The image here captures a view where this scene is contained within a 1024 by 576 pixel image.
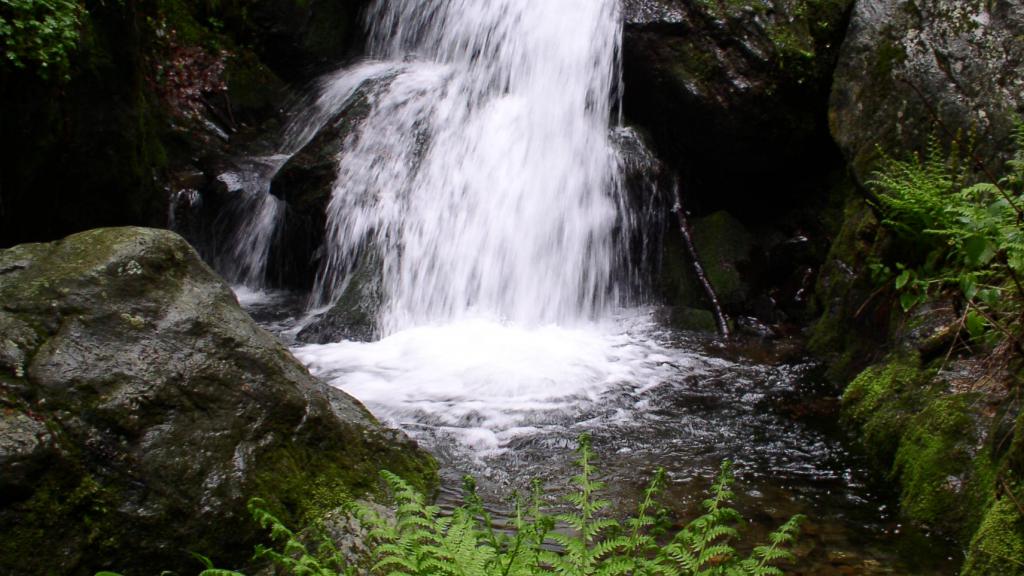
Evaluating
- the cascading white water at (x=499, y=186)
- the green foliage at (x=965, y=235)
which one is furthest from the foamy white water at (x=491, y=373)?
the green foliage at (x=965, y=235)

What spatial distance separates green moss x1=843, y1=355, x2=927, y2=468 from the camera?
15.0 ft

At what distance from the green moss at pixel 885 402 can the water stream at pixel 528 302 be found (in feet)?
0.69

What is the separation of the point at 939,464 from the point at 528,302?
15.6 ft

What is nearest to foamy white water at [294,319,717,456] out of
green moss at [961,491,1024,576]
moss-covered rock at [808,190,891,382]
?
moss-covered rock at [808,190,891,382]

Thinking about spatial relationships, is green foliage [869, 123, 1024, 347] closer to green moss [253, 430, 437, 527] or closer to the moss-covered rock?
the moss-covered rock

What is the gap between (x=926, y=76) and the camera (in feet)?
19.4

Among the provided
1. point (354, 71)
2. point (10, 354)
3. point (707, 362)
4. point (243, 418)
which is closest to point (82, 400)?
point (10, 354)

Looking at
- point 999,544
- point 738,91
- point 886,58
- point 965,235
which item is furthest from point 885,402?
point 738,91

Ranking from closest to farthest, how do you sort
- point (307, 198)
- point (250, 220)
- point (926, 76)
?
point (926, 76) < point (307, 198) < point (250, 220)

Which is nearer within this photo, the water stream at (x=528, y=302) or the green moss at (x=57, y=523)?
the green moss at (x=57, y=523)

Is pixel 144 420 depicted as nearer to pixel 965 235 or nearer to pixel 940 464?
pixel 965 235

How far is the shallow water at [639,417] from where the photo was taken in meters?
3.89

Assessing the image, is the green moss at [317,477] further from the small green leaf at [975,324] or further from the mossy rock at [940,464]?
the small green leaf at [975,324]

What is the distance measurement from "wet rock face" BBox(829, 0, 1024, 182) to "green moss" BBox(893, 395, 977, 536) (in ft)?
6.56
